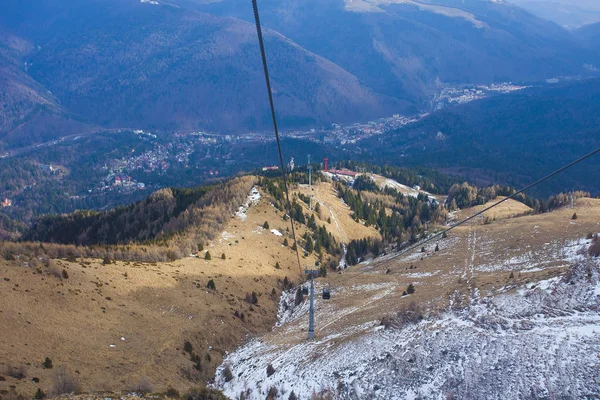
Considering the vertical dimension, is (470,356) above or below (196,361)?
above

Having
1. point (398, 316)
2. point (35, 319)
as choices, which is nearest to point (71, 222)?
point (35, 319)

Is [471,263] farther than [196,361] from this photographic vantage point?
Yes

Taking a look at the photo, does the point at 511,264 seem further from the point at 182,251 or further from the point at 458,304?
the point at 182,251

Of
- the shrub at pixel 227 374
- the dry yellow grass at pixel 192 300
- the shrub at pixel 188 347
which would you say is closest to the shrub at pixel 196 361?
the dry yellow grass at pixel 192 300

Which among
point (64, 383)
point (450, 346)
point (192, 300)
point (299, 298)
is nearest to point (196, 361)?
point (64, 383)

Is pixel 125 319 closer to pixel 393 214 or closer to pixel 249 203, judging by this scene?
pixel 249 203

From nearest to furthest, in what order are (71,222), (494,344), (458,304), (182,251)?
1. (494,344)
2. (458,304)
3. (182,251)
4. (71,222)
